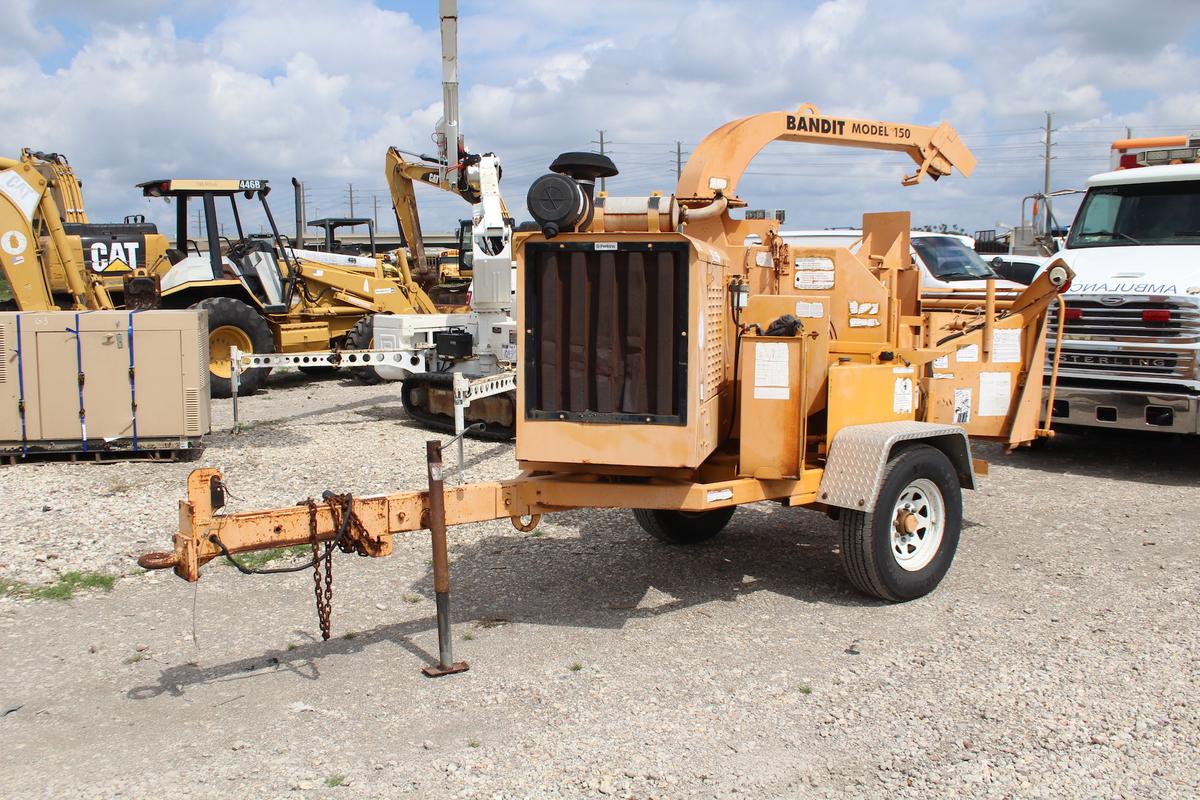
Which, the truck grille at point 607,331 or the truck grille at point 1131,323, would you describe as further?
the truck grille at point 1131,323

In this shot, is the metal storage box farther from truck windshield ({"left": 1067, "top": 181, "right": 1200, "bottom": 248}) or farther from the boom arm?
truck windshield ({"left": 1067, "top": 181, "right": 1200, "bottom": 248})

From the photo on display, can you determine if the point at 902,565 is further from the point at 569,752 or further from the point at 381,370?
the point at 381,370

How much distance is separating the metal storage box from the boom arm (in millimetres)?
5687

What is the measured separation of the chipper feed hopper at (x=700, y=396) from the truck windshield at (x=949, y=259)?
6949 mm

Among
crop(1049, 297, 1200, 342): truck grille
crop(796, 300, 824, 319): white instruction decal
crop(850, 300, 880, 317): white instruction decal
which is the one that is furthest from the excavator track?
crop(1049, 297, 1200, 342): truck grille

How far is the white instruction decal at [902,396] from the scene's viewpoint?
20.2 ft

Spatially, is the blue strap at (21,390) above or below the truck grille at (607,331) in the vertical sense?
below

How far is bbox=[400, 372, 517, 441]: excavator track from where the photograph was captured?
11375 mm

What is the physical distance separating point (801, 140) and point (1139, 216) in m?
4.86

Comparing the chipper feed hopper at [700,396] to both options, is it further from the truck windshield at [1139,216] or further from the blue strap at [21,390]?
the blue strap at [21,390]

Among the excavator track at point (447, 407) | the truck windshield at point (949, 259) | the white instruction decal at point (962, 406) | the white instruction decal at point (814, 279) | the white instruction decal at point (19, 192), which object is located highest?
the white instruction decal at point (19, 192)

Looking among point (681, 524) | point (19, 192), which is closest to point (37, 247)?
point (19, 192)

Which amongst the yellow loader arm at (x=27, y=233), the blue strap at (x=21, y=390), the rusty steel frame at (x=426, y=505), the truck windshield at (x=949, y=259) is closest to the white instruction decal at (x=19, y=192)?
the yellow loader arm at (x=27, y=233)

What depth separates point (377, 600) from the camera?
6172 mm
